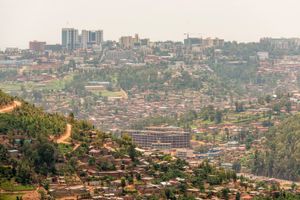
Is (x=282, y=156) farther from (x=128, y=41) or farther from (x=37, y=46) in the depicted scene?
(x=37, y=46)

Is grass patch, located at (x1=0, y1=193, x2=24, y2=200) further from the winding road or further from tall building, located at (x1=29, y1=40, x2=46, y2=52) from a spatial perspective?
tall building, located at (x1=29, y1=40, x2=46, y2=52)

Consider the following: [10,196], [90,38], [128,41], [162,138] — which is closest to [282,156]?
[162,138]

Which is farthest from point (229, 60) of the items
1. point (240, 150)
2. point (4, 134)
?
point (4, 134)

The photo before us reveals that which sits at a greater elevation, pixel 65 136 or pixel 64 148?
pixel 65 136

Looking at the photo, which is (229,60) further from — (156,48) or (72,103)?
(72,103)

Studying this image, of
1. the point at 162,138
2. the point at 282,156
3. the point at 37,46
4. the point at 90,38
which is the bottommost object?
the point at 162,138

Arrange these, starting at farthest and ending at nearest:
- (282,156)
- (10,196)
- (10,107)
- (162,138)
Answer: (162,138) → (282,156) → (10,107) → (10,196)
